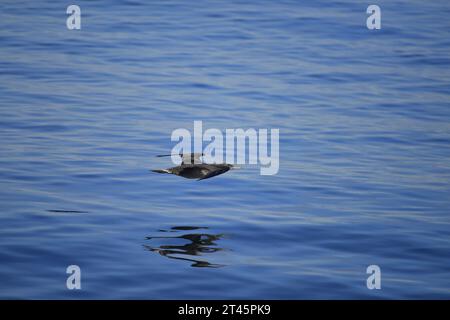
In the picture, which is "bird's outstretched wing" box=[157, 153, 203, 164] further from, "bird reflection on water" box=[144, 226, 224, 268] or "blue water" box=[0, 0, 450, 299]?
"bird reflection on water" box=[144, 226, 224, 268]

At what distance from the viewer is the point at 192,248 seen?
31.1 feet

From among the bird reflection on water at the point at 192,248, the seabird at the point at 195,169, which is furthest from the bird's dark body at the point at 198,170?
the bird reflection on water at the point at 192,248

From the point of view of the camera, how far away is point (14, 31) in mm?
21453

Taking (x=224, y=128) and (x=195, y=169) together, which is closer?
(x=195, y=169)

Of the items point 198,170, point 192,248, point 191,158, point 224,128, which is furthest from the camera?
point 224,128

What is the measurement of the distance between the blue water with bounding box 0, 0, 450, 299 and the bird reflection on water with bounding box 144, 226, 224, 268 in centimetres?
3

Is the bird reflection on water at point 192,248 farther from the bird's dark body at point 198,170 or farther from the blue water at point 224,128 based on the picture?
the bird's dark body at point 198,170

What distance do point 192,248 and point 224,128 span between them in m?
5.76

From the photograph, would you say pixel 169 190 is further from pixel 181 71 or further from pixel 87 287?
pixel 181 71

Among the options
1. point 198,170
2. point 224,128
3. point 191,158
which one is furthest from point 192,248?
point 224,128

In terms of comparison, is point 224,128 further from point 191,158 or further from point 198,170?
point 198,170

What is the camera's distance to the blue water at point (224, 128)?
898cm

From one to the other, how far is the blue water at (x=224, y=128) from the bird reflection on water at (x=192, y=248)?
27 mm
